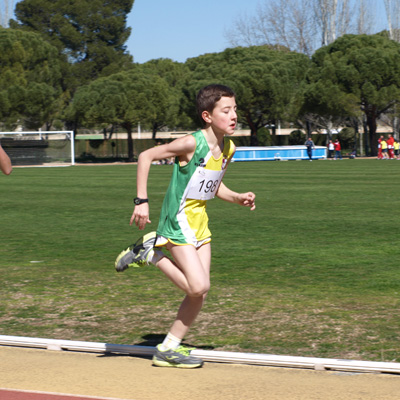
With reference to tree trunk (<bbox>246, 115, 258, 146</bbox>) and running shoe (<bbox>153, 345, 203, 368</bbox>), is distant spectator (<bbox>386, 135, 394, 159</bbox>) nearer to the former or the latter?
tree trunk (<bbox>246, 115, 258, 146</bbox>)

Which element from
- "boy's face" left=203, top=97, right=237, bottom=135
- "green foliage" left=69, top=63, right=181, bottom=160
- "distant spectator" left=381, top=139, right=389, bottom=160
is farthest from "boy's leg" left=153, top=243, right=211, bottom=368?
"green foliage" left=69, top=63, right=181, bottom=160

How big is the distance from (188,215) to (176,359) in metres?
0.93

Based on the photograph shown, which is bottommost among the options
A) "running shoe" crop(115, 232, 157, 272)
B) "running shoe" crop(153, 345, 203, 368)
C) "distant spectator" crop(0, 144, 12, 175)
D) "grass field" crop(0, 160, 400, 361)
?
"grass field" crop(0, 160, 400, 361)

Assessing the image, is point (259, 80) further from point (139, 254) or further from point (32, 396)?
point (32, 396)

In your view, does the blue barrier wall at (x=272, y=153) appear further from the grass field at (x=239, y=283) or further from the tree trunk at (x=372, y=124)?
the grass field at (x=239, y=283)

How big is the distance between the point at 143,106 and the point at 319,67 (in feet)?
50.2

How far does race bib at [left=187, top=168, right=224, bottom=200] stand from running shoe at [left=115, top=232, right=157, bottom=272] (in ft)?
1.32

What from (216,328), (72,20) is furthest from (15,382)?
(72,20)

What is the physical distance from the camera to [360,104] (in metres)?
60.7

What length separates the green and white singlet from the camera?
491 cm

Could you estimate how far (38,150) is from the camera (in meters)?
53.6

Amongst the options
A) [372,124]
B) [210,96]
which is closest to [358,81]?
[372,124]

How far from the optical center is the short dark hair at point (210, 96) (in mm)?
4965

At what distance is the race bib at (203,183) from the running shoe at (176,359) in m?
1.00
